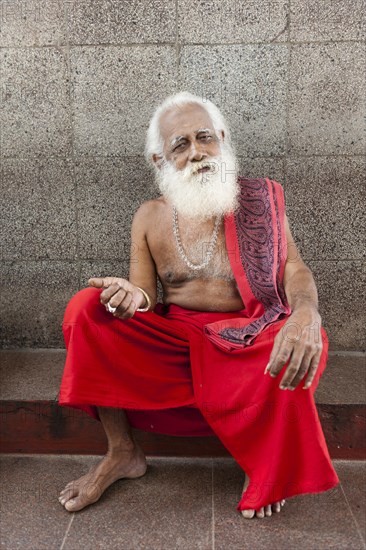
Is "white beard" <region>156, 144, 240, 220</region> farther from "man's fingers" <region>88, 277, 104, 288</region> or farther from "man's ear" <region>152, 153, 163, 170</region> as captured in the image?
"man's fingers" <region>88, 277, 104, 288</region>

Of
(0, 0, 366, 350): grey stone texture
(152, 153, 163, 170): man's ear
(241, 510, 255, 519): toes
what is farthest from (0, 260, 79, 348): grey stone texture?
(241, 510, 255, 519): toes

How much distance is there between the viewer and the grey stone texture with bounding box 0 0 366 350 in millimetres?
3613

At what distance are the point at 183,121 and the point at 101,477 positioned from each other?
1818mm

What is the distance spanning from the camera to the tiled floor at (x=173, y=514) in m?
2.52

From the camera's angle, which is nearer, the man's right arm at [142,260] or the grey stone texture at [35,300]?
the man's right arm at [142,260]

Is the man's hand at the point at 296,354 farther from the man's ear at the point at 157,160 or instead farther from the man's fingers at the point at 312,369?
the man's ear at the point at 157,160

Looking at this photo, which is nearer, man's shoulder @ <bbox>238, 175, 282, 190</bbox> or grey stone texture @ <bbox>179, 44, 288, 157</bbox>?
man's shoulder @ <bbox>238, 175, 282, 190</bbox>

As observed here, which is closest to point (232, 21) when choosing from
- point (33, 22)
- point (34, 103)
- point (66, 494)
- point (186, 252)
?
point (33, 22)

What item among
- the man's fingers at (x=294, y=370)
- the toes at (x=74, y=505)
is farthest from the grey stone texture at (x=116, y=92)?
the toes at (x=74, y=505)

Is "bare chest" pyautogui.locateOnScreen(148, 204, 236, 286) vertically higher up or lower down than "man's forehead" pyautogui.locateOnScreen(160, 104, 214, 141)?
lower down

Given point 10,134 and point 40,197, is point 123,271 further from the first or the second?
point 10,134

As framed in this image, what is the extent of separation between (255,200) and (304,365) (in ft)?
3.54

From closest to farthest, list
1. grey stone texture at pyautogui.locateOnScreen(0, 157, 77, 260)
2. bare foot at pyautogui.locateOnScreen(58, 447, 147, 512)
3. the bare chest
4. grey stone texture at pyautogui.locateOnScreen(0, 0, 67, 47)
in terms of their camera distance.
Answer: bare foot at pyautogui.locateOnScreen(58, 447, 147, 512) < the bare chest < grey stone texture at pyautogui.locateOnScreen(0, 0, 67, 47) < grey stone texture at pyautogui.locateOnScreen(0, 157, 77, 260)

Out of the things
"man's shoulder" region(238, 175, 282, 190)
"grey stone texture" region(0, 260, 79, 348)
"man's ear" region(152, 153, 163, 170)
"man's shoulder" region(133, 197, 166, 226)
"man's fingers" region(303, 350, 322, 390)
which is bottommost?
"grey stone texture" region(0, 260, 79, 348)
